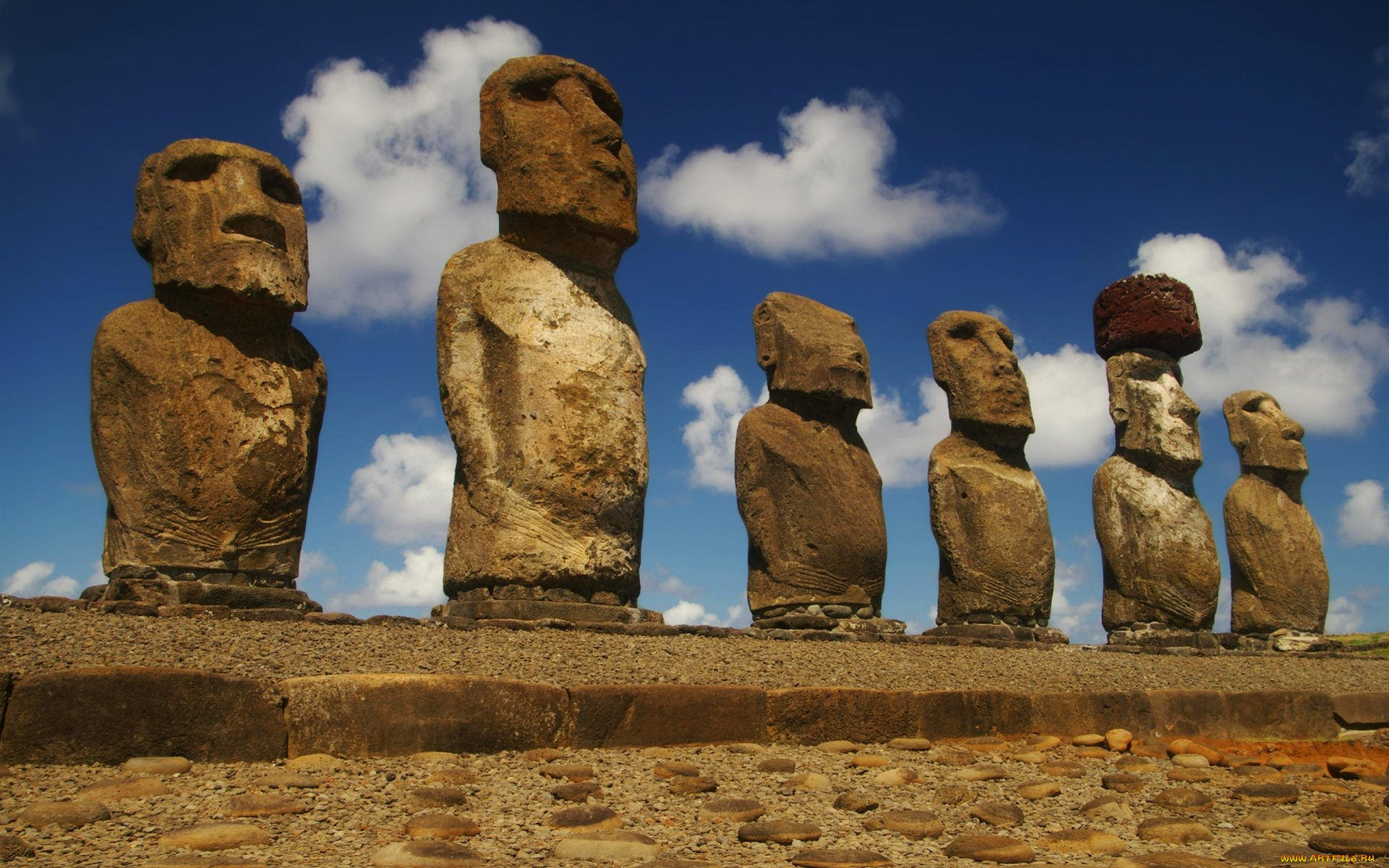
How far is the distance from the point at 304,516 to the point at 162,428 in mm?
995

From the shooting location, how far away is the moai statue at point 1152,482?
12953 mm

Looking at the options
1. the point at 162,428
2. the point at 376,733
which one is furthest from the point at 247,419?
the point at 376,733

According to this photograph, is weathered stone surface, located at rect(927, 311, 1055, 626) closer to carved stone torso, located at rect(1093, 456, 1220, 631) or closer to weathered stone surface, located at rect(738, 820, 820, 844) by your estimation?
carved stone torso, located at rect(1093, 456, 1220, 631)

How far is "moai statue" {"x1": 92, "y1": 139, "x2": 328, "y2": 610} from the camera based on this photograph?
704 centimetres

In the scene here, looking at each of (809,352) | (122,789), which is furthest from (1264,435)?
(122,789)

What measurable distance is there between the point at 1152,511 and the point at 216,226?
388 inches

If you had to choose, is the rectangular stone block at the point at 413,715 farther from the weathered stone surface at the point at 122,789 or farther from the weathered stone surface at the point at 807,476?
the weathered stone surface at the point at 807,476

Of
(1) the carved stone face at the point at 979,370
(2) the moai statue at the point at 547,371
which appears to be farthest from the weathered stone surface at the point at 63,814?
(1) the carved stone face at the point at 979,370

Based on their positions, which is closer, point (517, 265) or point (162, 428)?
point (162, 428)

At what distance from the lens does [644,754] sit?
5516mm

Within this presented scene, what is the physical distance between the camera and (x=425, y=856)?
375 centimetres

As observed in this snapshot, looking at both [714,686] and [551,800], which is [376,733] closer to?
[551,800]

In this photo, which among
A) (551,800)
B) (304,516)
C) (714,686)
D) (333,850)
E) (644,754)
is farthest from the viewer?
(304,516)

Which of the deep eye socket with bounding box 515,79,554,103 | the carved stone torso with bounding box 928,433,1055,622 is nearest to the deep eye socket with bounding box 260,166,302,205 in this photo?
the deep eye socket with bounding box 515,79,554,103
